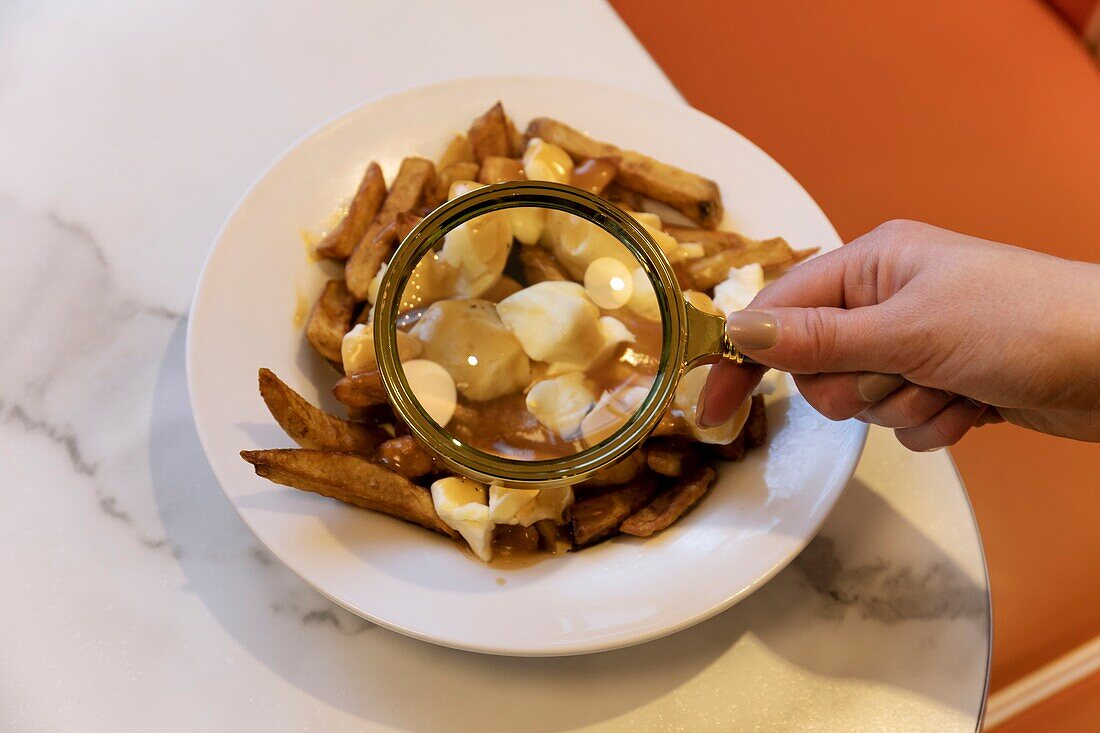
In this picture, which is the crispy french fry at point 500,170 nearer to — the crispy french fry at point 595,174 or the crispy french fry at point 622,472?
the crispy french fry at point 595,174

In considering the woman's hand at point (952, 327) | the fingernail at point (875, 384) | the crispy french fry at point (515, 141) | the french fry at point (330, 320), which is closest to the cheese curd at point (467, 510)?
the french fry at point (330, 320)

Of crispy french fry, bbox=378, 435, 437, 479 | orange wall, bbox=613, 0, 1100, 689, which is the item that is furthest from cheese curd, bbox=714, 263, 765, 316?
orange wall, bbox=613, 0, 1100, 689

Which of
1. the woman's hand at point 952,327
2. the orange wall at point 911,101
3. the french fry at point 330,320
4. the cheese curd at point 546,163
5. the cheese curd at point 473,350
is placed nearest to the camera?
the woman's hand at point 952,327

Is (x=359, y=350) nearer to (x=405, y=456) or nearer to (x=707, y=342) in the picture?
(x=405, y=456)

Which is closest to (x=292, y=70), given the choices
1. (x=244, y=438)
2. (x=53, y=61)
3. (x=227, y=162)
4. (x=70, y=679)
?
(x=227, y=162)

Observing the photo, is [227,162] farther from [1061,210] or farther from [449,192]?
[1061,210]

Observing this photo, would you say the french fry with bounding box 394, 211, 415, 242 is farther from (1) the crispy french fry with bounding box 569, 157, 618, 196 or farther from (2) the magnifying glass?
(1) the crispy french fry with bounding box 569, 157, 618, 196
